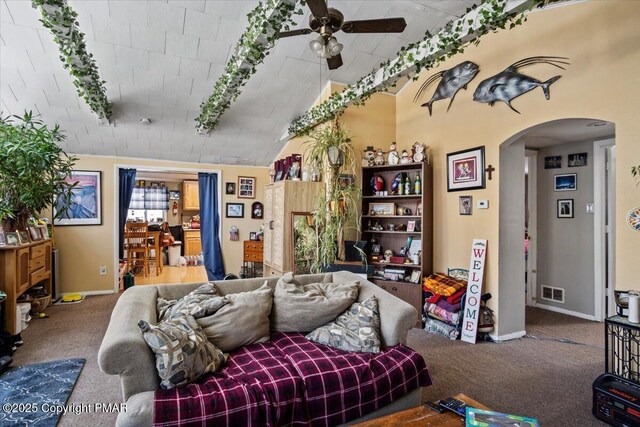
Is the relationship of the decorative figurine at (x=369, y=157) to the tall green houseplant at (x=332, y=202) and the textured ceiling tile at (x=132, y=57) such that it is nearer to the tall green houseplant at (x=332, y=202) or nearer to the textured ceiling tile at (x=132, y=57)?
the tall green houseplant at (x=332, y=202)

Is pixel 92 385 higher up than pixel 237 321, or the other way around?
pixel 237 321

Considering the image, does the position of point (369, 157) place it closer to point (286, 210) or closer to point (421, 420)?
point (286, 210)

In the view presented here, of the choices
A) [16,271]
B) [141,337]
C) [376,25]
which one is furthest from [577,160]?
[16,271]

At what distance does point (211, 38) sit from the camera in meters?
3.31

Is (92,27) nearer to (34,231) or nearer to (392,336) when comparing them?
(34,231)

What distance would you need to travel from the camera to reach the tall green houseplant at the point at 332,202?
12.7ft

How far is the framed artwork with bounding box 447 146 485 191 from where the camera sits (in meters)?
3.51

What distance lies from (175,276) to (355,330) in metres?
5.42

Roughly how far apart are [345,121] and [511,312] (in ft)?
9.46

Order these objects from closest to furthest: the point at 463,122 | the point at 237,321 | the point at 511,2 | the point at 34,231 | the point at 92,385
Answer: the point at 237,321 < the point at 511,2 < the point at 92,385 < the point at 463,122 < the point at 34,231

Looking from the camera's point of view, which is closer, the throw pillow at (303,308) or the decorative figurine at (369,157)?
the throw pillow at (303,308)

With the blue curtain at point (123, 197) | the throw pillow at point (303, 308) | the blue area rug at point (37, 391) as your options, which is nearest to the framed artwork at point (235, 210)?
the blue curtain at point (123, 197)

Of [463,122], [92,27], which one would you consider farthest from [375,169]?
[92,27]

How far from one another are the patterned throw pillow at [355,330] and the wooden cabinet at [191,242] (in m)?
6.77
